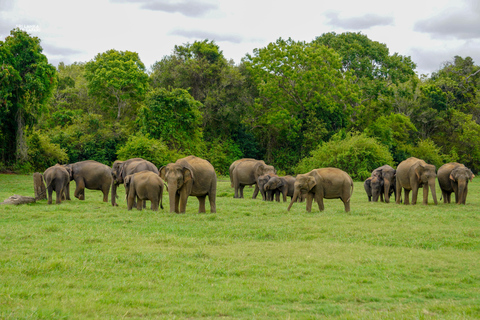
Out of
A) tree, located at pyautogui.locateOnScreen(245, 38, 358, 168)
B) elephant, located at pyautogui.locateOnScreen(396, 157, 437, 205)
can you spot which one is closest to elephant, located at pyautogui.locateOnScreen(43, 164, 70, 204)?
elephant, located at pyautogui.locateOnScreen(396, 157, 437, 205)

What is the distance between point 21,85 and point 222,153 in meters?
20.6

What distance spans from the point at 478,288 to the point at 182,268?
4.89 meters

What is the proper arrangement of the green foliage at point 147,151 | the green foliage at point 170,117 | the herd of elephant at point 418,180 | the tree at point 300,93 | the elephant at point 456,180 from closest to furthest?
the elephant at point 456,180
the herd of elephant at point 418,180
the green foliage at point 147,151
the green foliage at point 170,117
the tree at point 300,93

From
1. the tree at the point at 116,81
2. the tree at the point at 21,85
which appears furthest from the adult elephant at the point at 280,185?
the tree at the point at 116,81

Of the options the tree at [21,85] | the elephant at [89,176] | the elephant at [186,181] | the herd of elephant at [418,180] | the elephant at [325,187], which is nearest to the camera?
the elephant at [186,181]

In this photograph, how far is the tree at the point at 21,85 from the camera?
33128 millimetres

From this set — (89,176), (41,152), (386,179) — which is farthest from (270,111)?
(89,176)

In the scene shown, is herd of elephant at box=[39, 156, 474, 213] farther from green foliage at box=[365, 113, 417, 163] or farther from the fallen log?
green foliage at box=[365, 113, 417, 163]

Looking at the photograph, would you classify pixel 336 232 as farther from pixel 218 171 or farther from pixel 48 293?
pixel 218 171

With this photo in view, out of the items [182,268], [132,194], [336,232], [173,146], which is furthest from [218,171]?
[182,268]

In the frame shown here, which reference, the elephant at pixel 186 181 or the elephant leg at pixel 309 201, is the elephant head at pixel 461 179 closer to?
the elephant leg at pixel 309 201

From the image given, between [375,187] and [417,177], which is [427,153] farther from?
[417,177]

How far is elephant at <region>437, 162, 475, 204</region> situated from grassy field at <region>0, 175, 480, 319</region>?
643 centimetres

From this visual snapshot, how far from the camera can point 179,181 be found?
16.4m
